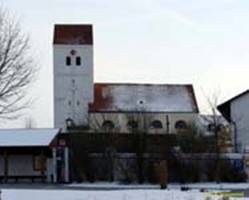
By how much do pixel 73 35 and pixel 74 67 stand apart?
472cm

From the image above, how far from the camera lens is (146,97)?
112 meters

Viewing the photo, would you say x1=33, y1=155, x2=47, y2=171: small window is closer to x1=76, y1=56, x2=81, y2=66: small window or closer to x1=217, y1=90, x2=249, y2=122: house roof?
x1=217, y1=90, x2=249, y2=122: house roof

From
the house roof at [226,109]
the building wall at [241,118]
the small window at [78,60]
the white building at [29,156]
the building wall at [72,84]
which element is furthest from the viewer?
the small window at [78,60]

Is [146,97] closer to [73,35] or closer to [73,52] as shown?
[73,52]

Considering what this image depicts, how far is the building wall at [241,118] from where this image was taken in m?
71.4

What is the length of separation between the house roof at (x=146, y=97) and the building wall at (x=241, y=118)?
3439 centimetres

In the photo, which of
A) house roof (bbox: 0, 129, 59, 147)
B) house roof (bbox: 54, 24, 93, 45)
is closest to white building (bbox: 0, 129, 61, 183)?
house roof (bbox: 0, 129, 59, 147)

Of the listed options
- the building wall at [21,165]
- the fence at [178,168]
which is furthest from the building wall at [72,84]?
the fence at [178,168]

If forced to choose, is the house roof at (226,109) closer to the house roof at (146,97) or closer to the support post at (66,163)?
the support post at (66,163)

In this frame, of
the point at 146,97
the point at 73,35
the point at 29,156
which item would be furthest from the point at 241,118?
the point at 73,35

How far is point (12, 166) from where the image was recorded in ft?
189

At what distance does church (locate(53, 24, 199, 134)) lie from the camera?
108500 millimetres

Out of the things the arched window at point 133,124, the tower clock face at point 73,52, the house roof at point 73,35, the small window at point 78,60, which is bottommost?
the arched window at point 133,124

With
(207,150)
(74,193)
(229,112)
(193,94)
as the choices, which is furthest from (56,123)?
(74,193)
